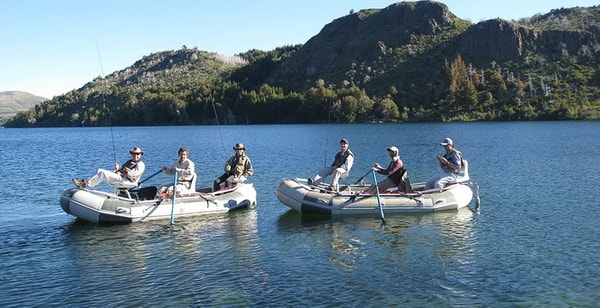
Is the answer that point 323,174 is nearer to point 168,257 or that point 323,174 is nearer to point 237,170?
point 237,170

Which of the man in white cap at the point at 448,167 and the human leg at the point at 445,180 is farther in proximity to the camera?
the human leg at the point at 445,180

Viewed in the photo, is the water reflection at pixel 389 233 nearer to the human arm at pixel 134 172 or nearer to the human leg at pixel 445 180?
the human leg at pixel 445 180

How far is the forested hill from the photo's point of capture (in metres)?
126

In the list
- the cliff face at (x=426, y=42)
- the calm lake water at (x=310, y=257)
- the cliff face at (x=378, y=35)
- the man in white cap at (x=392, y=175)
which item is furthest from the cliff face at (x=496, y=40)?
the man in white cap at (x=392, y=175)

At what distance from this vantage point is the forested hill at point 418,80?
126 meters

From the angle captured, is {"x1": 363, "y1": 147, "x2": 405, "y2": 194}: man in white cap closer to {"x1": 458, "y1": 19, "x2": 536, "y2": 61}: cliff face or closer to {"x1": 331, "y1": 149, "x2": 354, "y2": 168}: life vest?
{"x1": 331, "y1": 149, "x2": 354, "y2": 168}: life vest

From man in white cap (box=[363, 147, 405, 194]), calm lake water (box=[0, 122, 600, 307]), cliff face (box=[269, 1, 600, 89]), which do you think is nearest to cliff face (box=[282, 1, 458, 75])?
cliff face (box=[269, 1, 600, 89])

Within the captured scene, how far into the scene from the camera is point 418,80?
144 meters

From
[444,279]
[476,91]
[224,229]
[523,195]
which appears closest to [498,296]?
[444,279]

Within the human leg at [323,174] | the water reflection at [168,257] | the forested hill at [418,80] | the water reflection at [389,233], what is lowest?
the water reflection at [389,233]

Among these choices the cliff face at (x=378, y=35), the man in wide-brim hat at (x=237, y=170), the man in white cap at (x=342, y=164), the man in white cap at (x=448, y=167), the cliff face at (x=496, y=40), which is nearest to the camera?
the man in white cap at (x=342, y=164)

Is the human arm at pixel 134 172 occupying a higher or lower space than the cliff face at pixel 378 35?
lower

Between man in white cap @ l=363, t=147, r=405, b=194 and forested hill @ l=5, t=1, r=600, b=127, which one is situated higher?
forested hill @ l=5, t=1, r=600, b=127

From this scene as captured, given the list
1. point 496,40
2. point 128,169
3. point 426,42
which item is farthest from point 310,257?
point 426,42
